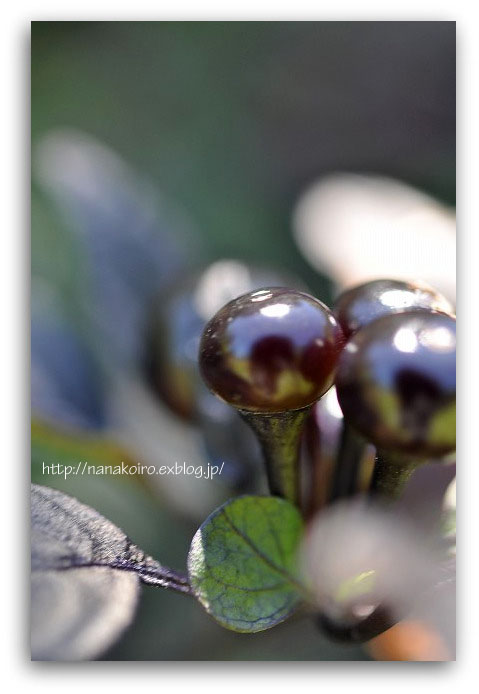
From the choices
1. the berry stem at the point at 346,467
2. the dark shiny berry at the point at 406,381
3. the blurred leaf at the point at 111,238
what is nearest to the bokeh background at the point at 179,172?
the blurred leaf at the point at 111,238

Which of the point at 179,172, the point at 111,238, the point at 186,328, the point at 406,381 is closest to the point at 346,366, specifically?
the point at 406,381

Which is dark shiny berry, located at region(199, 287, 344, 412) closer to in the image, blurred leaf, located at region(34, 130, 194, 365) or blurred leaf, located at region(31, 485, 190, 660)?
blurred leaf, located at region(31, 485, 190, 660)

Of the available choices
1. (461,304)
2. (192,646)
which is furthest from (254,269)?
(192,646)

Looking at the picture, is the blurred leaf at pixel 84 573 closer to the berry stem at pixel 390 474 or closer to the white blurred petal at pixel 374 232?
the berry stem at pixel 390 474

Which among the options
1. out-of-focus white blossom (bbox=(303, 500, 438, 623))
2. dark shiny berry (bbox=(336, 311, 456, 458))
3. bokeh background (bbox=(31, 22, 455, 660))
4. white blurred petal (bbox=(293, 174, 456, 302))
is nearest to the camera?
dark shiny berry (bbox=(336, 311, 456, 458))

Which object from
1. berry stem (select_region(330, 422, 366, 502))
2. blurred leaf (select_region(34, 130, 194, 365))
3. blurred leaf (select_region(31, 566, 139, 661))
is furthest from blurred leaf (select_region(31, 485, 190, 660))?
blurred leaf (select_region(34, 130, 194, 365))

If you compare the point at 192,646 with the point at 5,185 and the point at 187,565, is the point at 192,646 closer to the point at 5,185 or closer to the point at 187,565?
the point at 187,565
